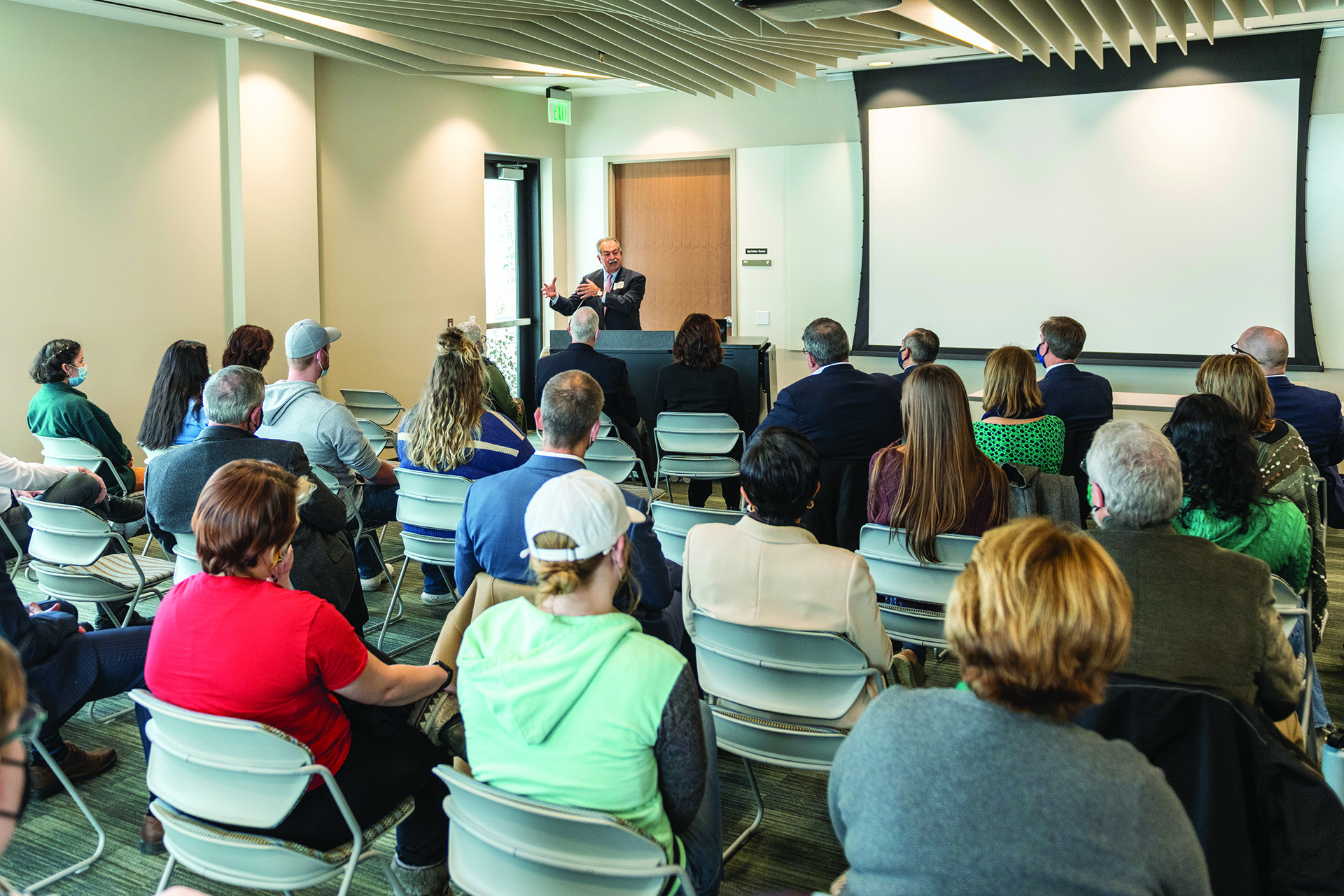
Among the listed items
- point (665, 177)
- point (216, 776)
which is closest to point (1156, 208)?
point (665, 177)

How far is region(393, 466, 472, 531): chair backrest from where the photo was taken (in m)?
3.86

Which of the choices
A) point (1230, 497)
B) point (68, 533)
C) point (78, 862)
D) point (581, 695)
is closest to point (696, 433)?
point (68, 533)

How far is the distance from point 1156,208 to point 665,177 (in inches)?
169

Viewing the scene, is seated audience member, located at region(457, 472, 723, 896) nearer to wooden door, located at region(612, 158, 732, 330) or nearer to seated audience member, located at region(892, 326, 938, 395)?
seated audience member, located at region(892, 326, 938, 395)

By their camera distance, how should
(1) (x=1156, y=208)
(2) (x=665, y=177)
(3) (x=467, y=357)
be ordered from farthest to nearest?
(2) (x=665, y=177)
(1) (x=1156, y=208)
(3) (x=467, y=357)

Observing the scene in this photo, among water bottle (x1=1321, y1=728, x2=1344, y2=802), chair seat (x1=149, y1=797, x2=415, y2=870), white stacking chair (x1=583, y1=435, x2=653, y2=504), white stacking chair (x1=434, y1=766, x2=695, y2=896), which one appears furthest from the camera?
white stacking chair (x1=583, y1=435, x2=653, y2=504)

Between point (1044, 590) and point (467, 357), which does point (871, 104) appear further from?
point (1044, 590)

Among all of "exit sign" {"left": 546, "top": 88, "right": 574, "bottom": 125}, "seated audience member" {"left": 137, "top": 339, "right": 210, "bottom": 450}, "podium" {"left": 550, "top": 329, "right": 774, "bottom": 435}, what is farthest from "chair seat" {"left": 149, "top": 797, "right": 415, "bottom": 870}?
"exit sign" {"left": 546, "top": 88, "right": 574, "bottom": 125}

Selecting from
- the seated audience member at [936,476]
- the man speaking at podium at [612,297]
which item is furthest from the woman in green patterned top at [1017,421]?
the man speaking at podium at [612,297]

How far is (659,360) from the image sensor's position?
7.21 metres

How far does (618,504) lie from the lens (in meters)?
1.89

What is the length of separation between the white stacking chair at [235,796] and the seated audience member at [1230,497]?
231cm

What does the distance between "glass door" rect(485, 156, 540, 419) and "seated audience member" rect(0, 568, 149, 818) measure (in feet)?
21.9

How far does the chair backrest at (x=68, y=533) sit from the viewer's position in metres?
3.52
